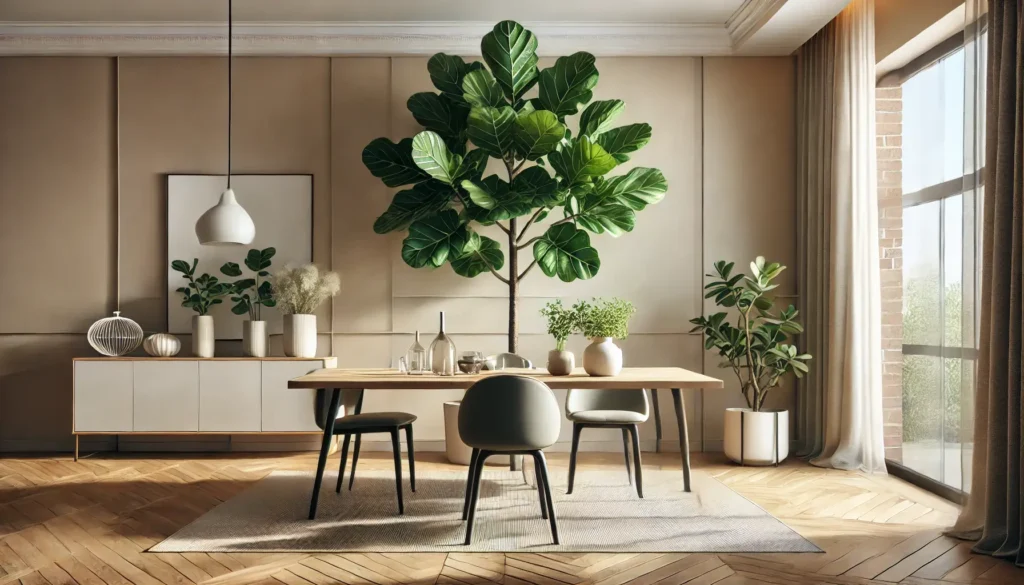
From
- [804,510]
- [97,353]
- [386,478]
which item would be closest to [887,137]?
[804,510]

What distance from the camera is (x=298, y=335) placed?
5207mm

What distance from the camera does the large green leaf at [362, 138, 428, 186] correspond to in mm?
5031

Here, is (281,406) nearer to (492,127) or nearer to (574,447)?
(574,447)

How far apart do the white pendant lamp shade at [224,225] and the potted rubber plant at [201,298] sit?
157cm

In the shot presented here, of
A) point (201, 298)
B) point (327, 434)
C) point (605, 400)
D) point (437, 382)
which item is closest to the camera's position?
point (437, 382)

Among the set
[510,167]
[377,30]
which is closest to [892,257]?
[510,167]

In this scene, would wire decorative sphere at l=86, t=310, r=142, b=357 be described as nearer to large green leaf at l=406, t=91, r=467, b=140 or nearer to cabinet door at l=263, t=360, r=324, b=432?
cabinet door at l=263, t=360, r=324, b=432

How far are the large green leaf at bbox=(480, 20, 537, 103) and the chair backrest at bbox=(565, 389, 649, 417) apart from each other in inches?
74.5

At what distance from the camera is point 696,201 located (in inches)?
221

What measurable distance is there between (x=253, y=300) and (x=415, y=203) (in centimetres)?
139

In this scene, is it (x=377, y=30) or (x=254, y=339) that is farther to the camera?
(x=377, y=30)

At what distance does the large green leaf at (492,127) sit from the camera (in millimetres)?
4691

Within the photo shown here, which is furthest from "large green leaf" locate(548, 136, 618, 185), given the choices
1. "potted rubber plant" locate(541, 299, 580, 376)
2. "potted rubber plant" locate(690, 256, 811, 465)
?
"potted rubber plant" locate(541, 299, 580, 376)

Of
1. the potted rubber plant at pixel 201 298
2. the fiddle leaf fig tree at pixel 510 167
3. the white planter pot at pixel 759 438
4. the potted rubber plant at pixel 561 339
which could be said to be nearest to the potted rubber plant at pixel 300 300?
the potted rubber plant at pixel 201 298
